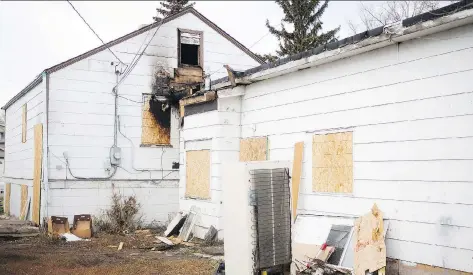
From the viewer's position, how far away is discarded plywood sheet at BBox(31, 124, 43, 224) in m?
13.7

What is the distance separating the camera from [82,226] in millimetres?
→ 12141

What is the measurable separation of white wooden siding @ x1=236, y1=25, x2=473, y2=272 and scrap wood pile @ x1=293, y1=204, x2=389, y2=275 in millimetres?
361

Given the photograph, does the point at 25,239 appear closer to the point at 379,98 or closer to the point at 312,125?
the point at 312,125

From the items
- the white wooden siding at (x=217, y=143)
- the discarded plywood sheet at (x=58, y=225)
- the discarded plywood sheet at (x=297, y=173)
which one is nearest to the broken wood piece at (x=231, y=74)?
the white wooden siding at (x=217, y=143)

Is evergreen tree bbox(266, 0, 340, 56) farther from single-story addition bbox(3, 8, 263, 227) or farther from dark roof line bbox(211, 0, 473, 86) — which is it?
dark roof line bbox(211, 0, 473, 86)

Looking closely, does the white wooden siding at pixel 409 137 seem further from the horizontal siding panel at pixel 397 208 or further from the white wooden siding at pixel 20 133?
the white wooden siding at pixel 20 133

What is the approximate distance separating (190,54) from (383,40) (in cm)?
972

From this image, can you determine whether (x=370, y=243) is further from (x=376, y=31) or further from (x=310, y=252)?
(x=376, y=31)

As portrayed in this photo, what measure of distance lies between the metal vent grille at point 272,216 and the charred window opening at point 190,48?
9641 millimetres

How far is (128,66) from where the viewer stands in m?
14.3

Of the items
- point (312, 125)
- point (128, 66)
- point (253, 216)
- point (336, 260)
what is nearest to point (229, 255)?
point (253, 216)

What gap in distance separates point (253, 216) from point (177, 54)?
32.9 ft

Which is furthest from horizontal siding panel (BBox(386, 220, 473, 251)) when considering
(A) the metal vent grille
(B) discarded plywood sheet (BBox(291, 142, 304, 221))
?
(B) discarded plywood sheet (BBox(291, 142, 304, 221))

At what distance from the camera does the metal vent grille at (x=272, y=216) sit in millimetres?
6039
